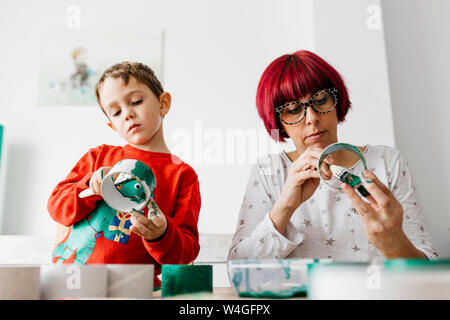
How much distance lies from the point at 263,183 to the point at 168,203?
23 centimetres

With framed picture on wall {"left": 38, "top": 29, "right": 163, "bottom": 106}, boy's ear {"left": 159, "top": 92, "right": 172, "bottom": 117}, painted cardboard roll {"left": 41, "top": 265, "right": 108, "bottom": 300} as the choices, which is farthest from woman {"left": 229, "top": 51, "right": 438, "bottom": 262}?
framed picture on wall {"left": 38, "top": 29, "right": 163, "bottom": 106}

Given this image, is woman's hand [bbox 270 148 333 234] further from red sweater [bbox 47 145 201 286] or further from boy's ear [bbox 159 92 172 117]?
boy's ear [bbox 159 92 172 117]

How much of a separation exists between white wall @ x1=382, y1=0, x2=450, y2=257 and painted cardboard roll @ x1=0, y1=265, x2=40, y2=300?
127 cm

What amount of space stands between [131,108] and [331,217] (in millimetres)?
491

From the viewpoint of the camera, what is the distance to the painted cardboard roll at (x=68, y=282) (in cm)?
43

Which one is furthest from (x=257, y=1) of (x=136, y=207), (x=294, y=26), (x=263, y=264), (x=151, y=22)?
(x=263, y=264)

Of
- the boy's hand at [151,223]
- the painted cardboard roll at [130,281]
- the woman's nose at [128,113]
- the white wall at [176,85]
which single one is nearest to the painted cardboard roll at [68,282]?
the painted cardboard roll at [130,281]

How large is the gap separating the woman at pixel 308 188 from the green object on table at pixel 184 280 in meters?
0.24

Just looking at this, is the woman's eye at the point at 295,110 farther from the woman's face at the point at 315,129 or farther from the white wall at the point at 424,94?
the white wall at the point at 424,94

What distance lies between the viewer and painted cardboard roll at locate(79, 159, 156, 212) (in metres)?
0.51

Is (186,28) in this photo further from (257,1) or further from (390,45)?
(390,45)

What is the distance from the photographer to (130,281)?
0.46 metres

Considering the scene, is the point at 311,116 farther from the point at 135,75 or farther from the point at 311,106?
the point at 135,75

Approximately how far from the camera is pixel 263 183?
88cm
